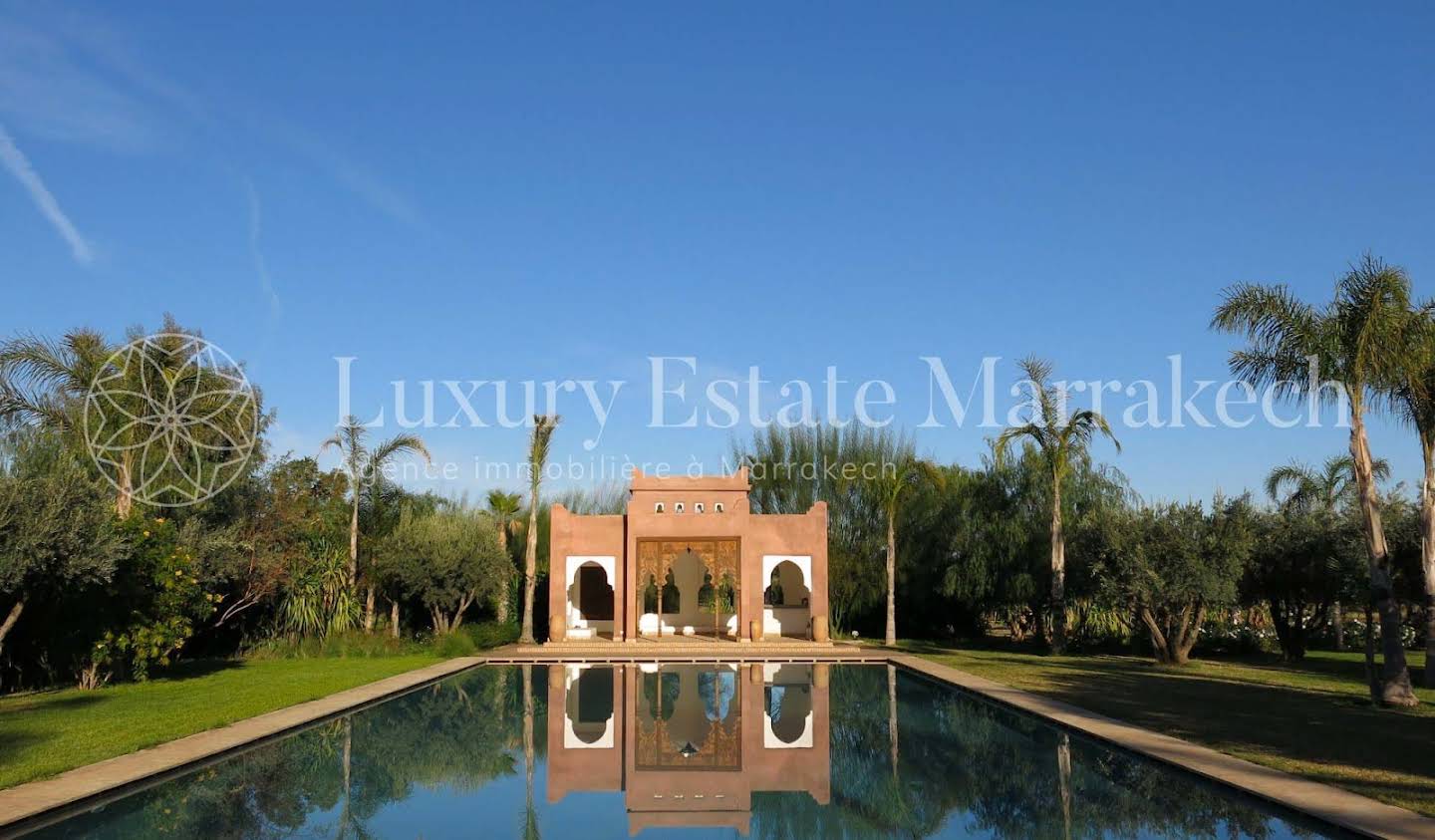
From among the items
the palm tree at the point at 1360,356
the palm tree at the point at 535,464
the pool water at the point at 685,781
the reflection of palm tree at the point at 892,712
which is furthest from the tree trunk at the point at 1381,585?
the palm tree at the point at 535,464

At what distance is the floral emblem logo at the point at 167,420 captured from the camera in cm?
1731

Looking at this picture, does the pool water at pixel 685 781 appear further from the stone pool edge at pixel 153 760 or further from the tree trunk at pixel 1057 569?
the tree trunk at pixel 1057 569

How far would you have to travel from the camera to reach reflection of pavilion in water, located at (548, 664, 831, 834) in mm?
8977

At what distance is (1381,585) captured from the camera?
12.8 metres

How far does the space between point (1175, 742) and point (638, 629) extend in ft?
60.8

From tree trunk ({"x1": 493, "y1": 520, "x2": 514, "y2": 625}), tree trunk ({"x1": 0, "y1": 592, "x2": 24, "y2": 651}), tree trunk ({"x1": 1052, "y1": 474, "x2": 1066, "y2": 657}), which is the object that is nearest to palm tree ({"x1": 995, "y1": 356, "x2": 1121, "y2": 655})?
tree trunk ({"x1": 1052, "y1": 474, "x2": 1066, "y2": 657})

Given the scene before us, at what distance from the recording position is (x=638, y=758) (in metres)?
10.8

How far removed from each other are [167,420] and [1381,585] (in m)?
18.1

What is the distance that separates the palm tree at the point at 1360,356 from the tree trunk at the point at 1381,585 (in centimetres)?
1

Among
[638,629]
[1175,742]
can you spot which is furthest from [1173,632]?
[638,629]

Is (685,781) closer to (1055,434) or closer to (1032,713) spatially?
(1032,713)

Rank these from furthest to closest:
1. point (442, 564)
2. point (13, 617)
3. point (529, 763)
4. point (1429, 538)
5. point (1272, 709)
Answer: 1. point (442, 564)
2. point (1429, 538)
3. point (13, 617)
4. point (1272, 709)
5. point (529, 763)

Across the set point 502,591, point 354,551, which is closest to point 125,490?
point 354,551

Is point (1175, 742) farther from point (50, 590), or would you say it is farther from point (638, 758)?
point (50, 590)
